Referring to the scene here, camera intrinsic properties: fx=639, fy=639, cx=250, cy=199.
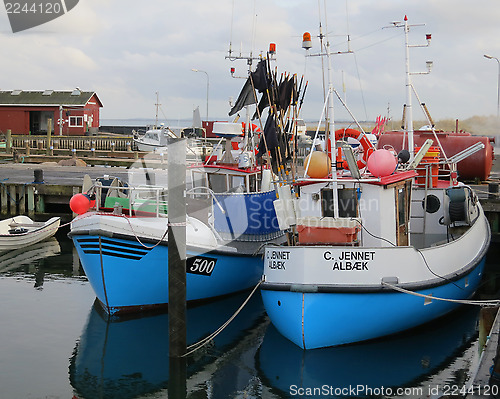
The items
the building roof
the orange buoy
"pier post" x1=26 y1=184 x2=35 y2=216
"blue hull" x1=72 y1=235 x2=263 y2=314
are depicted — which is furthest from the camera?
the building roof

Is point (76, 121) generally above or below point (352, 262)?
above

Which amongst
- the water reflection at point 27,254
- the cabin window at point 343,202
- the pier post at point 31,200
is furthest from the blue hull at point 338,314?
the pier post at point 31,200

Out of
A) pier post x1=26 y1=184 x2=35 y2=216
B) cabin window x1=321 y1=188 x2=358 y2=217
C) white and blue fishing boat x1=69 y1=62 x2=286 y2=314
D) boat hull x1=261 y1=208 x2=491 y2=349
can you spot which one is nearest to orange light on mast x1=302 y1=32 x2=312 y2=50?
cabin window x1=321 y1=188 x2=358 y2=217

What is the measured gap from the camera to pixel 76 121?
58625 millimetres

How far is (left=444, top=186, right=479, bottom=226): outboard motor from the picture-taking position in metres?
15.0

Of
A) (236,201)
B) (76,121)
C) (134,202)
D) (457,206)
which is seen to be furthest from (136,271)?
(76,121)

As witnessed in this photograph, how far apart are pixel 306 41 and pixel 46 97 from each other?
5261 centimetres

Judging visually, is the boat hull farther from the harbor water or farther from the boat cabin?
the boat cabin

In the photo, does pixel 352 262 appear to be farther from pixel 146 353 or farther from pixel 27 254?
pixel 27 254

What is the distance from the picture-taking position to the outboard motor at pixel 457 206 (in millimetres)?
15039

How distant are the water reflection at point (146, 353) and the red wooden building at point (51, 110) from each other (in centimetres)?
4671

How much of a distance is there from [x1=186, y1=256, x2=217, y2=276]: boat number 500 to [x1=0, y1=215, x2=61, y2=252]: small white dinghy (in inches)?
346

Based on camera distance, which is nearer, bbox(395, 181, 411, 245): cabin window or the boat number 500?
bbox(395, 181, 411, 245): cabin window

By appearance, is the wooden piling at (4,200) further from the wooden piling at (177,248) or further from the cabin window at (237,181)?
the wooden piling at (177,248)
